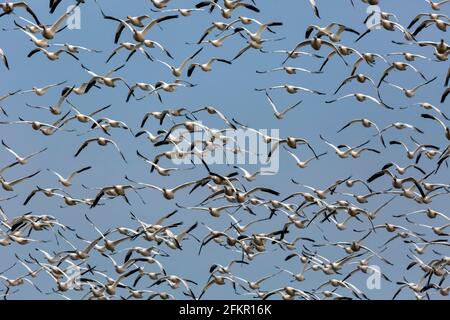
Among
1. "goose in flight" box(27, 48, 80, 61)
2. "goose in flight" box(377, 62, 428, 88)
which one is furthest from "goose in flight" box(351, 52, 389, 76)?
"goose in flight" box(27, 48, 80, 61)

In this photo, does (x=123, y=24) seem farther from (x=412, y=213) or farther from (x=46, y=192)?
(x=412, y=213)

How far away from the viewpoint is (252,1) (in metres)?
31.1

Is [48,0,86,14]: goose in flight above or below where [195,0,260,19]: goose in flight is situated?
below

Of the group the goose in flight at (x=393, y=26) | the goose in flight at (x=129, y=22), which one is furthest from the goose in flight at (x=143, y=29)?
the goose in flight at (x=393, y=26)

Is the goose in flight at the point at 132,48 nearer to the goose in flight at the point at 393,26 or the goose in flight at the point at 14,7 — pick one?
the goose in flight at the point at 14,7

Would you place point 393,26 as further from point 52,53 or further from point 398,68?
point 52,53

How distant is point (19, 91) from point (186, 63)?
19.1 ft

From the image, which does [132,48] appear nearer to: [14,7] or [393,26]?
[14,7]

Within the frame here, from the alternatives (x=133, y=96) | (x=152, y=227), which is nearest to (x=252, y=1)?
(x=133, y=96)

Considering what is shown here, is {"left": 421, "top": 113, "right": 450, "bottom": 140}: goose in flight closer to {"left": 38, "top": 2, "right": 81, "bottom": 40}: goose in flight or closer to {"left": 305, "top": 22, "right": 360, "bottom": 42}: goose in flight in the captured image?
{"left": 305, "top": 22, "right": 360, "bottom": 42}: goose in flight

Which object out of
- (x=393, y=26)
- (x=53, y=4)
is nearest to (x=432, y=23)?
(x=393, y=26)

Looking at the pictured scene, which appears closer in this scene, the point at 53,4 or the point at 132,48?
the point at 53,4

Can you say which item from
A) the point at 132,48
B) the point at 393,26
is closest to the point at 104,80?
the point at 132,48

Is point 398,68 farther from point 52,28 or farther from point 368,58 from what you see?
point 52,28
